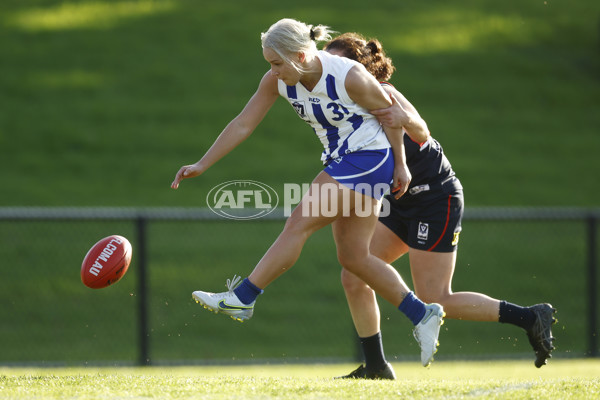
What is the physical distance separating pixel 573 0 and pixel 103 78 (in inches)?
541

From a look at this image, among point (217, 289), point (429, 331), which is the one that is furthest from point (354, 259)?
point (217, 289)

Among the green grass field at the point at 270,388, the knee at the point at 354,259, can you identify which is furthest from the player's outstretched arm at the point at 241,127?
the green grass field at the point at 270,388

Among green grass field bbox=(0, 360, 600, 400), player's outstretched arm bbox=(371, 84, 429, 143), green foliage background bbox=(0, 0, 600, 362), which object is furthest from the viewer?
green foliage background bbox=(0, 0, 600, 362)

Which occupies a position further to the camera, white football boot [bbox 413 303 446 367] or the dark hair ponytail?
the dark hair ponytail

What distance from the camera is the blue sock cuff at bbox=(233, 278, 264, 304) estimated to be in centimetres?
475

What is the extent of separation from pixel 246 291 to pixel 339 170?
86cm

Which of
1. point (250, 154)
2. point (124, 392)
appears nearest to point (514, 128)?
point (250, 154)

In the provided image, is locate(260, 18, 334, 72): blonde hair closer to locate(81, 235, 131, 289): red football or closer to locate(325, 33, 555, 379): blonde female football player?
locate(325, 33, 555, 379): blonde female football player

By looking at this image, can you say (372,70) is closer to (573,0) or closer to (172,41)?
(172,41)

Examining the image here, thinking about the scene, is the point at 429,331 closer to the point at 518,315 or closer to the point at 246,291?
the point at 518,315

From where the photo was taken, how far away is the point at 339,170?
473 centimetres

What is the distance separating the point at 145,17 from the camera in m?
22.8

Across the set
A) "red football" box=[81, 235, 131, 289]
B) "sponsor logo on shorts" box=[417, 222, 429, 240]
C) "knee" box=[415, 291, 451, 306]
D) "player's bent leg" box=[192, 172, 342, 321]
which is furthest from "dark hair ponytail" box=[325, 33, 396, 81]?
"red football" box=[81, 235, 131, 289]

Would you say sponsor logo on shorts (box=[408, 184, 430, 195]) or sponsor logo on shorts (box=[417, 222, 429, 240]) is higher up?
sponsor logo on shorts (box=[408, 184, 430, 195])
